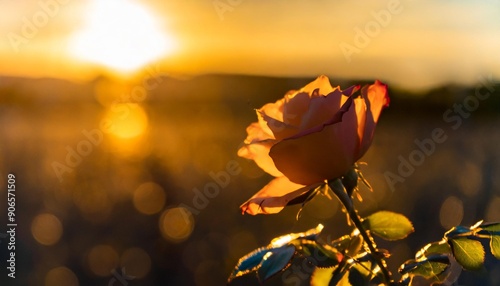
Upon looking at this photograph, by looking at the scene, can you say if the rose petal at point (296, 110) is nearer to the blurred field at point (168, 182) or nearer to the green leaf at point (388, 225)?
the green leaf at point (388, 225)

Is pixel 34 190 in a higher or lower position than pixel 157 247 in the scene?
higher

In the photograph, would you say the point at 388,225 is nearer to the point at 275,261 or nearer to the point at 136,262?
the point at 275,261

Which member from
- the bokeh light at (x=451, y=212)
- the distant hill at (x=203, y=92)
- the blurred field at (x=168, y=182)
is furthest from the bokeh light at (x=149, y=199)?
the bokeh light at (x=451, y=212)

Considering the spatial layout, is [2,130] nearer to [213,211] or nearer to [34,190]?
[34,190]

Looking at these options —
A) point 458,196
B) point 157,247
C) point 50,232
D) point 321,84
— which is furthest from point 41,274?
point 321,84

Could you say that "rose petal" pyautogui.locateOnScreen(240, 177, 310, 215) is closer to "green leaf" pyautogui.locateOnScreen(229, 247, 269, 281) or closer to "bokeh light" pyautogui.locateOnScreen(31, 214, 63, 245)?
"green leaf" pyautogui.locateOnScreen(229, 247, 269, 281)

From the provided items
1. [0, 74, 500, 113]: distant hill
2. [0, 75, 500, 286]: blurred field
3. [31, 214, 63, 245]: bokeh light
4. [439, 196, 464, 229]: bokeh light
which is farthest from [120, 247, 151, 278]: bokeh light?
[439, 196, 464, 229]: bokeh light
